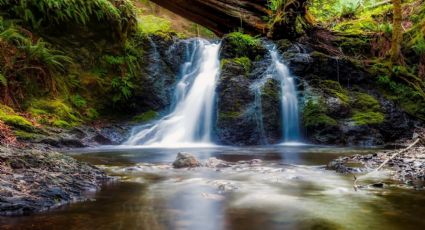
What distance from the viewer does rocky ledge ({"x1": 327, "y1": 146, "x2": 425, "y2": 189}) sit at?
4.08m

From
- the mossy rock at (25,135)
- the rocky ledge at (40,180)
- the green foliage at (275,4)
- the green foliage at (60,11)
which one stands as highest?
the green foliage at (275,4)

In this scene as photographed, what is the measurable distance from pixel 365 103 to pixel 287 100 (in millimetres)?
1960

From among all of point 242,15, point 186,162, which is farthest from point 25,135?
point 242,15

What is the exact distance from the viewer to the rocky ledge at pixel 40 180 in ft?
8.96

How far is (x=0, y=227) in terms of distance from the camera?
2.35 m

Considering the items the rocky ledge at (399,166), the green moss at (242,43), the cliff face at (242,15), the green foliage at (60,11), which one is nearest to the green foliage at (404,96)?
the cliff face at (242,15)

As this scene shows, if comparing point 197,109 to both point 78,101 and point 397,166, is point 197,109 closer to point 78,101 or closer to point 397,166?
point 78,101

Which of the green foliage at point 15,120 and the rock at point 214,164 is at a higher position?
the green foliage at point 15,120

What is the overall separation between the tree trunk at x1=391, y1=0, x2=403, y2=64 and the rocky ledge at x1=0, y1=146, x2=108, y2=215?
9.15 m

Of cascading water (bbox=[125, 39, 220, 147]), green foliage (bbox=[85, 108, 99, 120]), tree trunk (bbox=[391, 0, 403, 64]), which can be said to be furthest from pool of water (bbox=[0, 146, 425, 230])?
tree trunk (bbox=[391, 0, 403, 64])

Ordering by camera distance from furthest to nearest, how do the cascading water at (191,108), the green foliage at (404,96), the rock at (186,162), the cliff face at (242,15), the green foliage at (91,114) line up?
the green foliage at (404,96) < the green foliage at (91,114) < the cascading water at (191,108) < the cliff face at (242,15) < the rock at (186,162)

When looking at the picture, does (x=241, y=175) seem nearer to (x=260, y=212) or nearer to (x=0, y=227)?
(x=260, y=212)

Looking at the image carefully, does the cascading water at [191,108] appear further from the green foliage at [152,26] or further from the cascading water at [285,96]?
the cascading water at [285,96]

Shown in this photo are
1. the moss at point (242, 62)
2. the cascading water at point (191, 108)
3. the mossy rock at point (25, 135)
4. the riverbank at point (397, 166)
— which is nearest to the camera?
the riverbank at point (397, 166)
